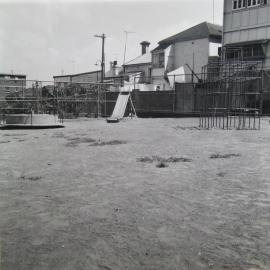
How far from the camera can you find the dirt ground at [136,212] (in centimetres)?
325

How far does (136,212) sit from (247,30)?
107ft

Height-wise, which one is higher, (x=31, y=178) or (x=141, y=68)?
(x=141, y=68)

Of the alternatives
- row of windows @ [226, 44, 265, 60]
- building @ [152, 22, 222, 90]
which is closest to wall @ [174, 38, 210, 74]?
building @ [152, 22, 222, 90]

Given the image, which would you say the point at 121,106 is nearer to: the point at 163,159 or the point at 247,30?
the point at 247,30

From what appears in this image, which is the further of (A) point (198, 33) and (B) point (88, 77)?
(B) point (88, 77)

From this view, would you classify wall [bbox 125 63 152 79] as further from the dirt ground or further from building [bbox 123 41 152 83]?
the dirt ground

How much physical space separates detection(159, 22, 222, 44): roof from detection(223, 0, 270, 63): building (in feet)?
30.1

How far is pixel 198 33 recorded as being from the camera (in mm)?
45688

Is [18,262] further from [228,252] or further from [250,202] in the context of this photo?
[250,202]

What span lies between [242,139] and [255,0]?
25.0 meters

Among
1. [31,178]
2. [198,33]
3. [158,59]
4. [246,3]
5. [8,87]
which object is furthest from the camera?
[158,59]

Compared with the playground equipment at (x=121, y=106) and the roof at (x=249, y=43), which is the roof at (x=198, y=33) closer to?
the roof at (x=249, y=43)

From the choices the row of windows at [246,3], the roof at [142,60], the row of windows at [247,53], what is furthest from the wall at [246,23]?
the roof at [142,60]

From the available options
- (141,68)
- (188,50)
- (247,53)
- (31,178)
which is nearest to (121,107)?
(247,53)
